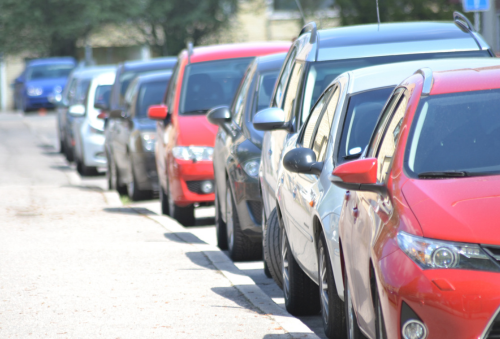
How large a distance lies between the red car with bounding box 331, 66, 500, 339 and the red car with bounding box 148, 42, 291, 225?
610 cm

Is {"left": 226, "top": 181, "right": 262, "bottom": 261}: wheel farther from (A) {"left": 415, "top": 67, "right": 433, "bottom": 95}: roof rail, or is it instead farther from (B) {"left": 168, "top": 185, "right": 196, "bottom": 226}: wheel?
(A) {"left": 415, "top": 67, "right": 433, "bottom": 95}: roof rail

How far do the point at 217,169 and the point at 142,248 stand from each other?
3.79ft

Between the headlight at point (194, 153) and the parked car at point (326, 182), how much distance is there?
14.5 feet

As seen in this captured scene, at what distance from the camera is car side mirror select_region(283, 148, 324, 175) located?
556 centimetres

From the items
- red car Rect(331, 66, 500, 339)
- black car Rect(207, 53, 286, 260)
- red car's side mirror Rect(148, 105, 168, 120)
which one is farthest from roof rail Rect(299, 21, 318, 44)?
red car's side mirror Rect(148, 105, 168, 120)

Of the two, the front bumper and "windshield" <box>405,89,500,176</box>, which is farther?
"windshield" <box>405,89,500,176</box>

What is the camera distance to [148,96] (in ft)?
48.6

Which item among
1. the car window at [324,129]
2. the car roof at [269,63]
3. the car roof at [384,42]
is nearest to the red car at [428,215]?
the car window at [324,129]

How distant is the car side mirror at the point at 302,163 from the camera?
556 cm

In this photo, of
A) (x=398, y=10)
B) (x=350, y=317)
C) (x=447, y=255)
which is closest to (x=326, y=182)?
(x=350, y=317)

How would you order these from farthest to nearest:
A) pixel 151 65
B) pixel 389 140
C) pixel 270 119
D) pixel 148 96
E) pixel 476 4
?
pixel 151 65
pixel 148 96
pixel 476 4
pixel 270 119
pixel 389 140

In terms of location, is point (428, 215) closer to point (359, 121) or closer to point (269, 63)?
point (359, 121)

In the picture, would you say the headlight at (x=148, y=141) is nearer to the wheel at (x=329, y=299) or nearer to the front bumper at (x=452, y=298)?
the wheel at (x=329, y=299)

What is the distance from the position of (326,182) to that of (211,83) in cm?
661
